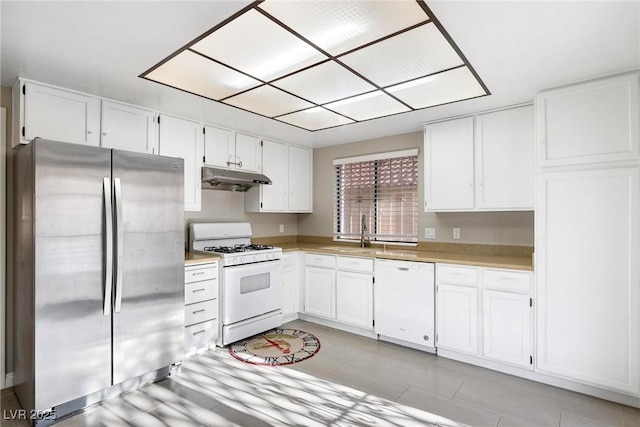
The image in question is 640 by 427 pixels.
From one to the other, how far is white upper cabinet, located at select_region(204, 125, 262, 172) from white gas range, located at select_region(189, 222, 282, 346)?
745 millimetres

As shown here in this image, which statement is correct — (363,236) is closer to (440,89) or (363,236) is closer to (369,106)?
(369,106)

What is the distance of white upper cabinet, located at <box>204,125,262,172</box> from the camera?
3692 mm

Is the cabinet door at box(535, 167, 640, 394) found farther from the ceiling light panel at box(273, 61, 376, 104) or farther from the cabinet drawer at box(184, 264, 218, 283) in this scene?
the cabinet drawer at box(184, 264, 218, 283)

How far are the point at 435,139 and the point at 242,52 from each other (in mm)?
2245

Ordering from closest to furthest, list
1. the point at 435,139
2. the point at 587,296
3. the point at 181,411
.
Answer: the point at 181,411 → the point at 587,296 → the point at 435,139

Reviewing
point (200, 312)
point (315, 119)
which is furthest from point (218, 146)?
point (200, 312)

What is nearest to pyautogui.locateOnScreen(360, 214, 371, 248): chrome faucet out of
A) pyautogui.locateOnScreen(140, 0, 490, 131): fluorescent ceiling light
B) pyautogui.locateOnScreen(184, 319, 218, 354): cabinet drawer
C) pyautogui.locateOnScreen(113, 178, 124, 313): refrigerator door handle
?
pyautogui.locateOnScreen(140, 0, 490, 131): fluorescent ceiling light

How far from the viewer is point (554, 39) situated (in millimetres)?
1923

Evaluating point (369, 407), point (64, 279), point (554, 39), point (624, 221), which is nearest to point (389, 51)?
point (554, 39)

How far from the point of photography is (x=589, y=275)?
2.48 metres

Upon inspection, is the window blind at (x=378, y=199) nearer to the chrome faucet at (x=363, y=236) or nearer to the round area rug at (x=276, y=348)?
the chrome faucet at (x=363, y=236)

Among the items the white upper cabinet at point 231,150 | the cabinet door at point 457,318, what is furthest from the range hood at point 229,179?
the cabinet door at point 457,318

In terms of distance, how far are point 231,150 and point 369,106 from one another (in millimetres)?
1715

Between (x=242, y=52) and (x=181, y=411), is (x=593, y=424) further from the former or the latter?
(x=242, y=52)
